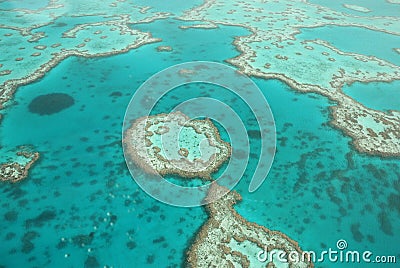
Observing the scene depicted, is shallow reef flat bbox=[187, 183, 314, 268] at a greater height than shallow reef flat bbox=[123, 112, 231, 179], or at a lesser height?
lesser

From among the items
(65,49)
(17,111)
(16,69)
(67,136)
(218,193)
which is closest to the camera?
(218,193)

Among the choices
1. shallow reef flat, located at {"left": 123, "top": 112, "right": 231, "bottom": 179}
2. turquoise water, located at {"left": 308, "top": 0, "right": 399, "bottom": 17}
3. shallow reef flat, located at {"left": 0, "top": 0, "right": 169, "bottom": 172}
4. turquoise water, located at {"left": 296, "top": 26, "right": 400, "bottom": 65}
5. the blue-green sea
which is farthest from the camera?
turquoise water, located at {"left": 308, "top": 0, "right": 399, "bottom": 17}

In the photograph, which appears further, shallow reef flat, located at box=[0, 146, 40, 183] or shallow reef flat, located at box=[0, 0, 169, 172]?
shallow reef flat, located at box=[0, 0, 169, 172]

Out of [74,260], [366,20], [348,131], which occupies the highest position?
[366,20]

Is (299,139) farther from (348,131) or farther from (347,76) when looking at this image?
(347,76)

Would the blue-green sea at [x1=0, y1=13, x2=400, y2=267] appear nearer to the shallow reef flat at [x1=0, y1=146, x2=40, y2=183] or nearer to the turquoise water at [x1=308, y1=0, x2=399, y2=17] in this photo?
the shallow reef flat at [x1=0, y1=146, x2=40, y2=183]

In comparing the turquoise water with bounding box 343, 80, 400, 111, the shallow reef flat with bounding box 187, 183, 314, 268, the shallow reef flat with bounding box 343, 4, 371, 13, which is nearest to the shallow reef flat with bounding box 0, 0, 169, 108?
the shallow reef flat with bounding box 187, 183, 314, 268

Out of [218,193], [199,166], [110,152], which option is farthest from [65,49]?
[218,193]
